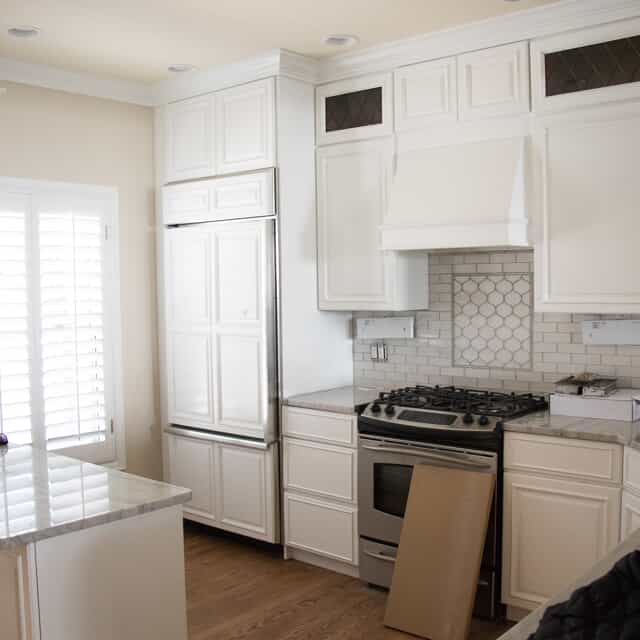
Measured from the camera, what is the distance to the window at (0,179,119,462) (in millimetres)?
4203

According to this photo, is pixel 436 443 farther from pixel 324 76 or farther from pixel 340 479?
pixel 324 76

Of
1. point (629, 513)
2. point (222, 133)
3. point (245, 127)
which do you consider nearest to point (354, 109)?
point (245, 127)

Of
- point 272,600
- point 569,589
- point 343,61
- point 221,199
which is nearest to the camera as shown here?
point 569,589

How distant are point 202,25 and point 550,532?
2.73 m

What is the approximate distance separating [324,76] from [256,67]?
373 millimetres

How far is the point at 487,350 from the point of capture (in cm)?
418

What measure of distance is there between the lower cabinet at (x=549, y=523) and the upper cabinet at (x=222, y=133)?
2052 millimetres

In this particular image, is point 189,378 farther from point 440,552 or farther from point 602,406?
point 602,406

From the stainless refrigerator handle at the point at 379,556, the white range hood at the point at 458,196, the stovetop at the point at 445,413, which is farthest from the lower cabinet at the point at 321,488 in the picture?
the white range hood at the point at 458,196

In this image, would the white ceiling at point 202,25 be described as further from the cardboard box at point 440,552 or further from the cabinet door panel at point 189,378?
the cardboard box at point 440,552

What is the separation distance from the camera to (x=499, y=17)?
3.58 m

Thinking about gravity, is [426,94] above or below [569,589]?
above

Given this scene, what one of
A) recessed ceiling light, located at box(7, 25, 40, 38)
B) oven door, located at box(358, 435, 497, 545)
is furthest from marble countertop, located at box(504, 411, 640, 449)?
recessed ceiling light, located at box(7, 25, 40, 38)

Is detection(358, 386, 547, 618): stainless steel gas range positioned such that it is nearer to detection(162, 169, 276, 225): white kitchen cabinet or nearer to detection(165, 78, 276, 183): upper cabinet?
detection(162, 169, 276, 225): white kitchen cabinet
